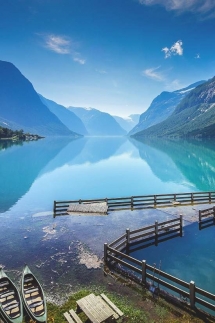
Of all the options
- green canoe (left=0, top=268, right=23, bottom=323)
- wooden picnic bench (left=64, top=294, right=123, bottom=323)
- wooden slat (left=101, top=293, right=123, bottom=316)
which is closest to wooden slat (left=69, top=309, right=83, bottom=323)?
wooden picnic bench (left=64, top=294, right=123, bottom=323)

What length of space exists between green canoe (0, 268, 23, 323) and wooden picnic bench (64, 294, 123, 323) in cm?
227

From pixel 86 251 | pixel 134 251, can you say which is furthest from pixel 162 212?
pixel 86 251

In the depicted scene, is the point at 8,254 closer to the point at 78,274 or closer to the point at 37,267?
the point at 37,267

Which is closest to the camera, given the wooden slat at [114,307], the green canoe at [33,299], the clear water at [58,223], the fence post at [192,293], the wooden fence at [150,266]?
the green canoe at [33,299]

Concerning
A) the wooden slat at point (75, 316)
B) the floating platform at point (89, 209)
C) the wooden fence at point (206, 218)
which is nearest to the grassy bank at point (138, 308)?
the wooden slat at point (75, 316)

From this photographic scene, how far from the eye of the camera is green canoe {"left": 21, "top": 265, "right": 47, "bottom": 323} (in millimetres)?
10894

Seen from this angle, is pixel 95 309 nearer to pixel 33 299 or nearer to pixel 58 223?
pixel 33 299

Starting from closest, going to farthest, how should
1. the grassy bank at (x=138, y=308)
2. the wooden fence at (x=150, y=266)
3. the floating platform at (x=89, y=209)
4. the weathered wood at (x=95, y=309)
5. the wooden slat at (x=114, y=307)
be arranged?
1. the weathered wood at (x=95, y=309)
2. the wooden slat at (x=114, y=307)
3. the grassy bank at (x=138, y=308)
4. the wooden fence at (x=150, y=266)
5. the floating platform at (x=89, y=209)

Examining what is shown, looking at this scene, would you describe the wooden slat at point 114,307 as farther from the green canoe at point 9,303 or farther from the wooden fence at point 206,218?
the wooden fence at point 206,218

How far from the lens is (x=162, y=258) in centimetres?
1861

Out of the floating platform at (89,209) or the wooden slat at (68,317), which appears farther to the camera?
the floating platform at (89,209)

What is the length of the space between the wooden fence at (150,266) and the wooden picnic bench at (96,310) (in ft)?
10.6

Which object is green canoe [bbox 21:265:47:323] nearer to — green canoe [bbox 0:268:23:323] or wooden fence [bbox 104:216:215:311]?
green canoe [bbox 0:268:23:323]

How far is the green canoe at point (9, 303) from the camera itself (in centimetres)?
1071
